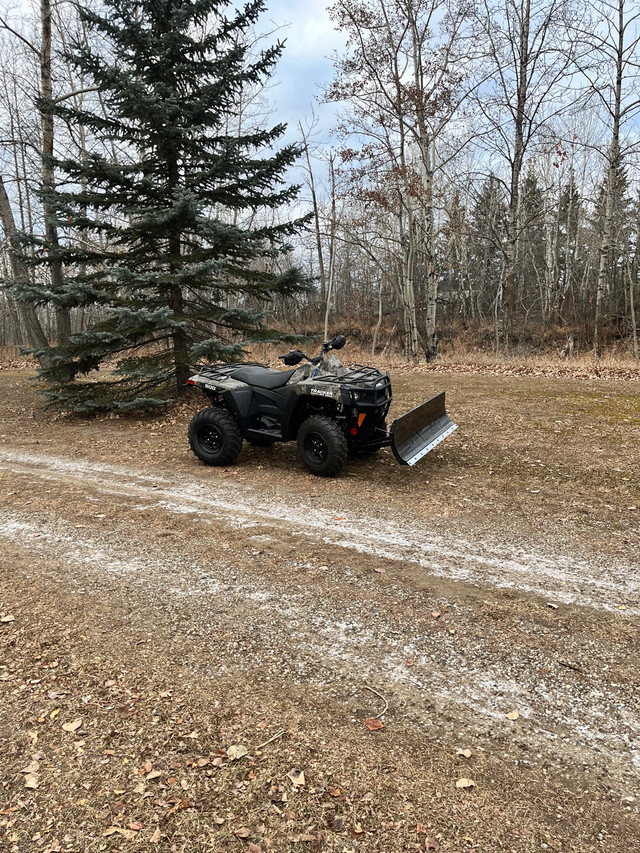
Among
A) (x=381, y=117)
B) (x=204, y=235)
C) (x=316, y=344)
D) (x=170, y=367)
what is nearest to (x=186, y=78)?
(x=204, y=235)

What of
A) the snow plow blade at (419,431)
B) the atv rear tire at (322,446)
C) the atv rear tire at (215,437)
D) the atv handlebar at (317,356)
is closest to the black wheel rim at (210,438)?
the atv rear tire at (215,437)

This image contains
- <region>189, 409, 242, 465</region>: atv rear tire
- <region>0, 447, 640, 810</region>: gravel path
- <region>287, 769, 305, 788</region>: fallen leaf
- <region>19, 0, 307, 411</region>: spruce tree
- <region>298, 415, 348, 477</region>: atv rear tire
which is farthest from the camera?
<region>19, 0, 307, 411</region>: spruce tree

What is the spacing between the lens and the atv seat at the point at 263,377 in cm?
631

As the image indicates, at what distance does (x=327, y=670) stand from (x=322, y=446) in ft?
11.1

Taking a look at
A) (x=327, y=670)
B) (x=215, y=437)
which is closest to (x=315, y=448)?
(x=215, y=437)

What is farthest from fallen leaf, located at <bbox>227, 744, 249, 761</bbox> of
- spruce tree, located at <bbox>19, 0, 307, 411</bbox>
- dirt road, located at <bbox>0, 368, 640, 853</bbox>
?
spruce tree, located at <bbox>19, 0, 307, 411</bbox>

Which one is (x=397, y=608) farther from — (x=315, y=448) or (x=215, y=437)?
(x=215, y=437)

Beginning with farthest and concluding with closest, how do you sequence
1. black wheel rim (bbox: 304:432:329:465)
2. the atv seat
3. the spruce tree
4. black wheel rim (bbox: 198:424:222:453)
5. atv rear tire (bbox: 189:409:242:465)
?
the spruce tree
black wheel rim (bbox: 198:424:222:453)
atv rear tire (bbox: 189:409:242:465)
the atv seat
black wheel rim (bbox: 304:432:329:465)

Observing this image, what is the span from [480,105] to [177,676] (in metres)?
19.0

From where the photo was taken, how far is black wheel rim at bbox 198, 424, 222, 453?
6668mm

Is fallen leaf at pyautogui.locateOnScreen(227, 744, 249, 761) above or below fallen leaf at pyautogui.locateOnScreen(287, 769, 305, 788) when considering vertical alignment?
above

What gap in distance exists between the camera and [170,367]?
33.2 ft

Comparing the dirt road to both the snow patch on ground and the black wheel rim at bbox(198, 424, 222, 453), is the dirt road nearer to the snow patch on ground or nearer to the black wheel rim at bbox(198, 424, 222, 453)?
the snow patch on ground

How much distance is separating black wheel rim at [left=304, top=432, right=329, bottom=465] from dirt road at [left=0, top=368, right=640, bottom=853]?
686 millimetres
